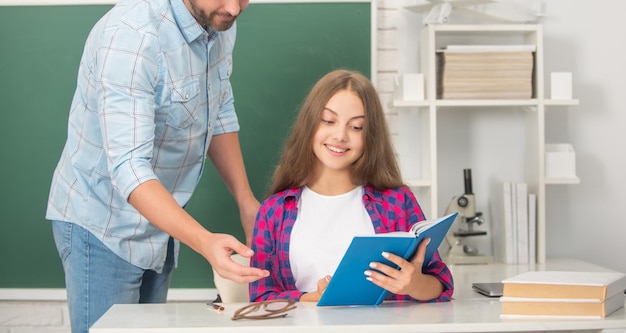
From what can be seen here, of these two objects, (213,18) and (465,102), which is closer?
(213,18)

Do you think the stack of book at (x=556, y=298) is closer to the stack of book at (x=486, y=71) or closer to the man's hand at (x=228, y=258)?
the man's hand at (x=228, y=258)

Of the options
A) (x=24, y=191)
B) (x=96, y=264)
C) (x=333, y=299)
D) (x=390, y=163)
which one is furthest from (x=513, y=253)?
(x=24, y=191)

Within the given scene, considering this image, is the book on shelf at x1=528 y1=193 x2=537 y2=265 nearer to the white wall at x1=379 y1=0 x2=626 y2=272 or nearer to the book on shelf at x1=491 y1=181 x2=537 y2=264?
the book on shelf at x1=491 y1=181 x2=537 y2=264

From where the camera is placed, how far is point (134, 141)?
5.84 feet

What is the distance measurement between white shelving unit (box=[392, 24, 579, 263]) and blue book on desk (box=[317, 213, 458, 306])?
114 cm

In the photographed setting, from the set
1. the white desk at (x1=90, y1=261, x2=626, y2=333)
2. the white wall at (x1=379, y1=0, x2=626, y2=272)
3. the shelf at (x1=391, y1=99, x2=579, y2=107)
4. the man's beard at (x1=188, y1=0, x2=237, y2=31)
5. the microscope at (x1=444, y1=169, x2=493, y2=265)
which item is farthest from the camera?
the white wall at (x1=379, y1=0, x2=626, y2=272)

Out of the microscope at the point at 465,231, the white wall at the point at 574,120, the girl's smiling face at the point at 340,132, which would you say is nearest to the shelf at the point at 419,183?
the microscope at the point at 465,231

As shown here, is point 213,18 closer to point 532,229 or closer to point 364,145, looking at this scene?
point 364,145

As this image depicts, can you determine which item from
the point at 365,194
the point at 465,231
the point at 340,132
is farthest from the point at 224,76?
the point at 465,231

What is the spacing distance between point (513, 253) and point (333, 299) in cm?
143

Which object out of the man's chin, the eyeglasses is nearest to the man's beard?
the man's chin

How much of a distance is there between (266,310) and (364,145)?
608mm

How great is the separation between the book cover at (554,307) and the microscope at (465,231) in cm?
134

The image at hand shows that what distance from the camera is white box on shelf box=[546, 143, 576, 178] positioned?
300 centimetres
